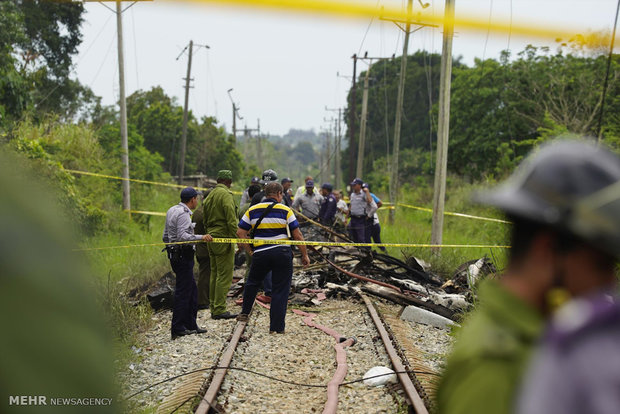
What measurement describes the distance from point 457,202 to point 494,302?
2486cm

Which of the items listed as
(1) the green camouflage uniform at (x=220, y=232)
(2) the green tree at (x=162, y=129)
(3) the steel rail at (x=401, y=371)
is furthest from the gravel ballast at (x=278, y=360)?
(2) the green tree at (x=162, y=129)

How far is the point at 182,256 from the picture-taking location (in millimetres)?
7445

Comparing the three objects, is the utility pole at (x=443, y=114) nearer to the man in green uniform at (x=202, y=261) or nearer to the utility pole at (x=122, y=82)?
the man in green uniform at (x=202, y=261)

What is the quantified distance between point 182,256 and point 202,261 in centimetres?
193

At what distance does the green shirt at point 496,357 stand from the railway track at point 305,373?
12.5 ft

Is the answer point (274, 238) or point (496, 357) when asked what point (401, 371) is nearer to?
point (274, 238)

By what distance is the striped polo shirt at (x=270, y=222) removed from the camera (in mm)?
7754

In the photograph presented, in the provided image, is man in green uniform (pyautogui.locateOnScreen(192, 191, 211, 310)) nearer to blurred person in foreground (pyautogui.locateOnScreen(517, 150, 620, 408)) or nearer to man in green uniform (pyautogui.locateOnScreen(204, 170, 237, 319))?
man in green uniform (pyautogui.locateOnScreen(204, 170, 237, 319))

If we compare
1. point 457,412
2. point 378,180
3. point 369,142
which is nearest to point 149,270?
point 457,412

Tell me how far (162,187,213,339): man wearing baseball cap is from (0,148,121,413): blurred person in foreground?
6662 millimetres

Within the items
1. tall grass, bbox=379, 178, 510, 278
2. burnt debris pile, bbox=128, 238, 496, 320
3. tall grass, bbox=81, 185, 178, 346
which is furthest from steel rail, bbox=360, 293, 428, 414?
tall grass, bbox=81, 185, 178, 346

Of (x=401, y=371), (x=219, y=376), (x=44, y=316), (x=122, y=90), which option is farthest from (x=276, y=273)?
(x=122, y=90)

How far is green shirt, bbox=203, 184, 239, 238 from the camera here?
8.34 meters

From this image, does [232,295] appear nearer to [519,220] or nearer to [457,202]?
[519,220]
